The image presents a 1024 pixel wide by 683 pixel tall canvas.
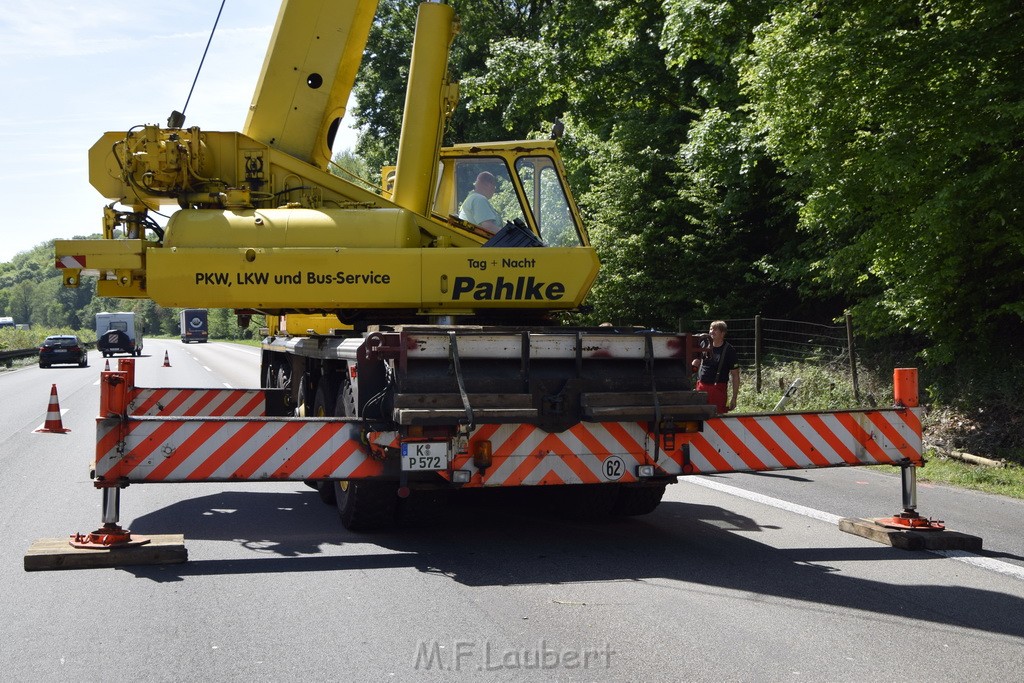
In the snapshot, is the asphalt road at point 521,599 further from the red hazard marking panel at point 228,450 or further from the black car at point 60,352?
the black car at point 60,352

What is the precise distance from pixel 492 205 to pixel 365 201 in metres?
1.16

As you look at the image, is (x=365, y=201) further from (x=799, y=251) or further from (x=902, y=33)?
(x=799, y=251)

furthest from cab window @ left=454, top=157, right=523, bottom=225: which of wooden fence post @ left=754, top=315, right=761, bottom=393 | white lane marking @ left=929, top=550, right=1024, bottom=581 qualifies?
wooden fence post @ left=754, top=315, right=761, bottom=393

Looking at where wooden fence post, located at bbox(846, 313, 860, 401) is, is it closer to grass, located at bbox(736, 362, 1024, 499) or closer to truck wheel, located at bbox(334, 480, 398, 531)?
grass, located at bbox(736, 362, 1024, 499)

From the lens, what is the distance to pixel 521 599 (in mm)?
5895

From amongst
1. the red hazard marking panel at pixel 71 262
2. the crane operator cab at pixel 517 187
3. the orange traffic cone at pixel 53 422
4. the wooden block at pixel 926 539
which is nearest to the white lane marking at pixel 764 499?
the wooden block at pixel 926 539

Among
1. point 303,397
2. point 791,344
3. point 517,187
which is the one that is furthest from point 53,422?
point 791,344

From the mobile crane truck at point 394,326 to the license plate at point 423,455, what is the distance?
1 centimetres

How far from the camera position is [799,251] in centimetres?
2038

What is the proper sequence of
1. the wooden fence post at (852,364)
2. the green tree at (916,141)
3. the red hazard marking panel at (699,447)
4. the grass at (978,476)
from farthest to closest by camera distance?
the wooden fence post at (852,364), the green tree at (916,141), the grass at (978,476), the red hazard marking panel at (699,447)

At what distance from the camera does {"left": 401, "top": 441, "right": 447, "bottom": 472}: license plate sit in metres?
6.48

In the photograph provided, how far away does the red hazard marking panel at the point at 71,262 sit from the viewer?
8141mm

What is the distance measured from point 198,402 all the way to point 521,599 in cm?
597

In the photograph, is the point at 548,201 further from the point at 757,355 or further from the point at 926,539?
the point at 757,355
